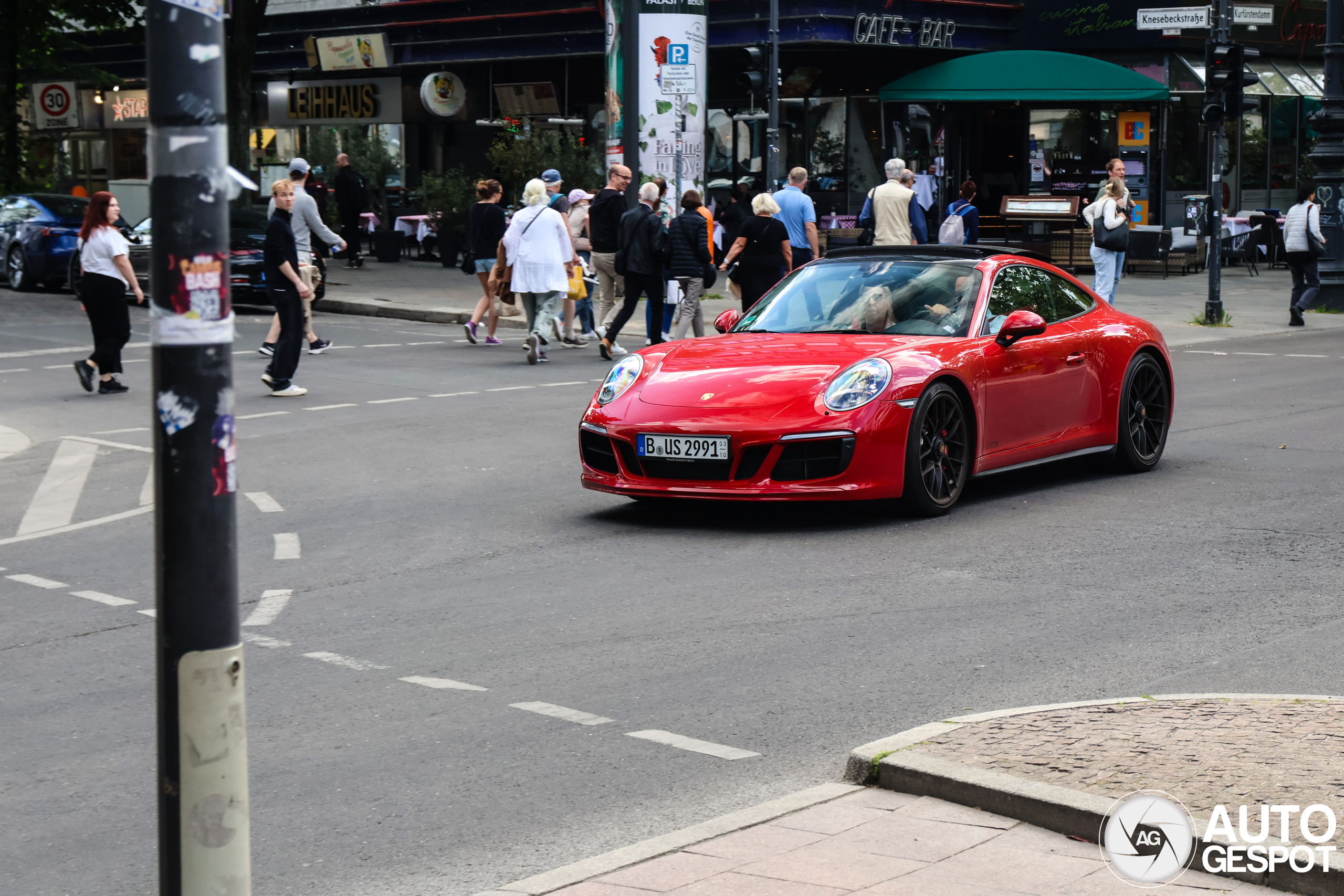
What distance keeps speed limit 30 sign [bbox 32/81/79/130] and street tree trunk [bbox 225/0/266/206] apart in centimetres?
2156

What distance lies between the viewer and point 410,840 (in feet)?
15.0

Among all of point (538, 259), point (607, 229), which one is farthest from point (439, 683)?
point (607, 229)

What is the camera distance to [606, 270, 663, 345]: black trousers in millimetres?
17719

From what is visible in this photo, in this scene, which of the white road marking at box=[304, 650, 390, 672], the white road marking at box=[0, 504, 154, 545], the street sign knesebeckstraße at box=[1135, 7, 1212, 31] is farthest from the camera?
the street sign knesebeckstraße at box=[1135, 7, 1212, 31]

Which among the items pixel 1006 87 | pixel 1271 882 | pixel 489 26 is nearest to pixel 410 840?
pixel 1271 882

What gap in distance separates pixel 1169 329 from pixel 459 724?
17.7 m

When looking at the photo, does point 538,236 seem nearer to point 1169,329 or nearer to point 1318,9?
point 1169,329

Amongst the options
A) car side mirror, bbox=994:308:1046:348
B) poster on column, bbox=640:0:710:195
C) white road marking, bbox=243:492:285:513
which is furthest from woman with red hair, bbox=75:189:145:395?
poster on column, bbox=640:0:710:195

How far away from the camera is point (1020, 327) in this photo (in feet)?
31.3

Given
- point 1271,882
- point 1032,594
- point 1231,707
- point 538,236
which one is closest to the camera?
point 1271,882

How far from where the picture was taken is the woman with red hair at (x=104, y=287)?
15.3m

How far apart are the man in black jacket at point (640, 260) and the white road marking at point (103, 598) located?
405 inches

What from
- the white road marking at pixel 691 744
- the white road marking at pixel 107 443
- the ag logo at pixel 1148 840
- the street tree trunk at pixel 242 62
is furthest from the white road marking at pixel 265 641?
the street tree trunk at pixel 242 62

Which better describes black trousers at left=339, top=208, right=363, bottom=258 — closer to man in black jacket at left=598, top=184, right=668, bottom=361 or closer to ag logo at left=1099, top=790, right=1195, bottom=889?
man in black jacket at left=598, top=184, right=668, bottom=361
